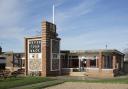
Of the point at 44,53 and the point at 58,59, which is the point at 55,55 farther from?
the point at 44,53

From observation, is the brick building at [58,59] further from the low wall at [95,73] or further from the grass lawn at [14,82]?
the grass lawn at [14,82]

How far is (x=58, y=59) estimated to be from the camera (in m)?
42.8

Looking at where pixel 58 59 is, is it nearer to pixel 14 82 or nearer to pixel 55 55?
pixel 55 55

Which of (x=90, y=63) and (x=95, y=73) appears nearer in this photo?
(x=95, y=73)

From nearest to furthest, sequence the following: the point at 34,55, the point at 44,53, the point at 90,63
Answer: the point at 44,53 < the point at 34,55 < the point at 90,63

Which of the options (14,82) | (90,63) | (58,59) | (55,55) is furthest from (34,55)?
(14,82)

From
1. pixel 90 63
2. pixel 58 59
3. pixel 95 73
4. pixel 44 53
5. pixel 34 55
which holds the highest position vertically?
pixel 44 53

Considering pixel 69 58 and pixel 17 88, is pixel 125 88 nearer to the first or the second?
pixel 17 88

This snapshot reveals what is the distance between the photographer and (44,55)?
131 ft

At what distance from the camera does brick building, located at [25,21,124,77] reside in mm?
40188

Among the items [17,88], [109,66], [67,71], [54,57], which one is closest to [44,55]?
[54,57]

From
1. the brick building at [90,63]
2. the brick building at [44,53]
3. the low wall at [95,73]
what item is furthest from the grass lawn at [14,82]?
the brick building at [90,63]

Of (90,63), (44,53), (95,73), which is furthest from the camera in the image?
(90,63)

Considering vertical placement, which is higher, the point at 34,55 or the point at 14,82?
the point at 34,55
